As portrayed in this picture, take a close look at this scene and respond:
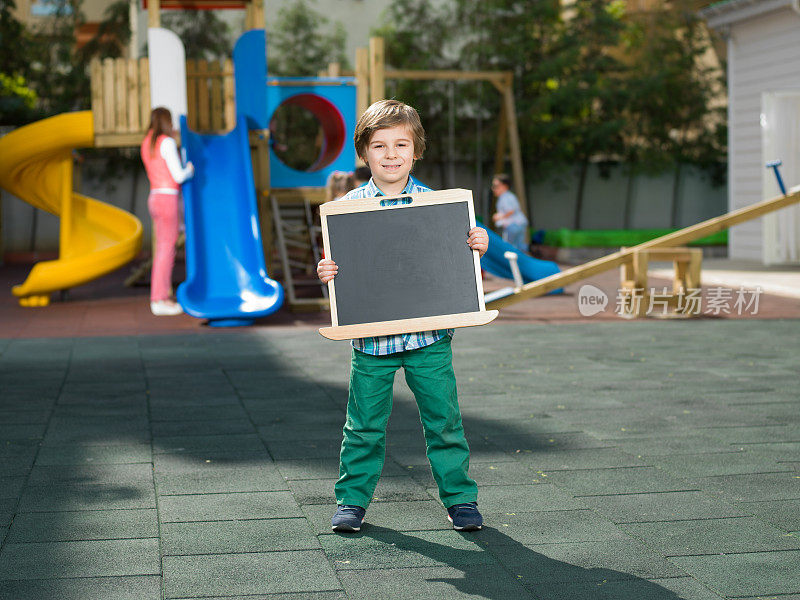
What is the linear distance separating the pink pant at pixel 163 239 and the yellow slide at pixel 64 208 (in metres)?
1.21

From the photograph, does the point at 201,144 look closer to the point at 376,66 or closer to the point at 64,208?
the point at 64,208

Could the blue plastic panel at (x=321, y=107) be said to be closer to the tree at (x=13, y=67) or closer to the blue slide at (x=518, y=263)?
the blue slide at (x=518, y=263)

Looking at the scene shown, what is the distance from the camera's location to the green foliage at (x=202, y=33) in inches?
895

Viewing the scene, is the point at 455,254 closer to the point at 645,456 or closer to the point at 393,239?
the point at 393,239

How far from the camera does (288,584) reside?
3.21 metres

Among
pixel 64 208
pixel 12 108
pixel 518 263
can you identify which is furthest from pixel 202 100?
pixel 12 108

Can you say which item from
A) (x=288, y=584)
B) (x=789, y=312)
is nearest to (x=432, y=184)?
(x=789, y=312)

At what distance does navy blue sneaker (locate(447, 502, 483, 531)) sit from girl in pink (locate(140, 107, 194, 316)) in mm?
8202

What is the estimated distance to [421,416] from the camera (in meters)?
3.80

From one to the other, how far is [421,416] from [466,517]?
383 millimetres

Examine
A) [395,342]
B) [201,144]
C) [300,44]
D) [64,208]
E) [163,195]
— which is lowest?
[395,342]

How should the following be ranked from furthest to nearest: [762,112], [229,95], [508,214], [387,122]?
[762,112]
[508,214]
[229,95]
[387,122]

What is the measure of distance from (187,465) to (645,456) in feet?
6.77

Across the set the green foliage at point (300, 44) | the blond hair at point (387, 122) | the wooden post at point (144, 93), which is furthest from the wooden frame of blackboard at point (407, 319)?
the green foliage at point (300, 44)
